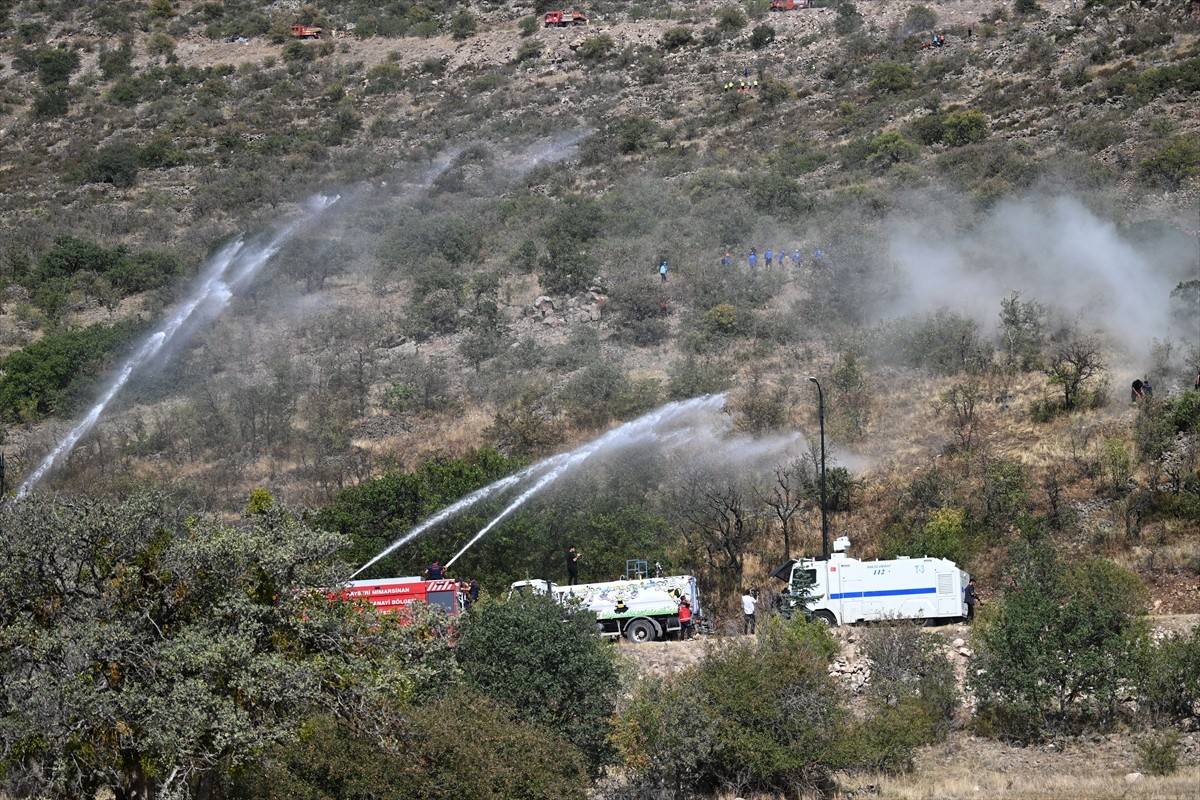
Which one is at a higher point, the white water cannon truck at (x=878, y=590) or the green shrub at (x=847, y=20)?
the green shrub at (x=847, y=20)

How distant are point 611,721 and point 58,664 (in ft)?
32.8

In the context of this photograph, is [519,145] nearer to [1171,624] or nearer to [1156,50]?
[1156,50]

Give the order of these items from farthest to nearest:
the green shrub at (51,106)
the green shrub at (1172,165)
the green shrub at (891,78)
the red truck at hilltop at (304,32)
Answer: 1. the red truck at hilltop at (304,32)
2. the green shrub at (51,106)
3. the green shrub at (891,78)
4. the green shrub at (1172,165)

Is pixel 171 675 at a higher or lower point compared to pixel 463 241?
higher

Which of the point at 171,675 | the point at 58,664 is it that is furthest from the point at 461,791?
the point at 58,664

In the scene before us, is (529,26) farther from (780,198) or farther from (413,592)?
(413,592)

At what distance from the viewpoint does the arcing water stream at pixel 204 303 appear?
50.9 meters

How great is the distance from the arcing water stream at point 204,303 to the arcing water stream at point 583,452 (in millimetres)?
15624

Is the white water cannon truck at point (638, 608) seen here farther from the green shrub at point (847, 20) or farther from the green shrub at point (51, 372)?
the green shrub at point (847, 20)

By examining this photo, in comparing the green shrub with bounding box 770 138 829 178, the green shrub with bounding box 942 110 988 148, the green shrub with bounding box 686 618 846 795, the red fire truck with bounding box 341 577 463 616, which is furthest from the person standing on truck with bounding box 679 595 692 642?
the green shrub with bounding box 942 110 988 148

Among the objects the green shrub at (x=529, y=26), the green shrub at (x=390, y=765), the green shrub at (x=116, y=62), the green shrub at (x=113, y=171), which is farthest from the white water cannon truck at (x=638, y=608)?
the green shrub at (x=116, y=62)

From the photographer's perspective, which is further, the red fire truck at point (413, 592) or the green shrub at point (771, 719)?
the red fire truck at point (413, 592)

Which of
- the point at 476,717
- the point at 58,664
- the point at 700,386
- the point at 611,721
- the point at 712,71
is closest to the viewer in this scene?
the point at 58,664

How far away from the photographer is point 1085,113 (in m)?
70.0
